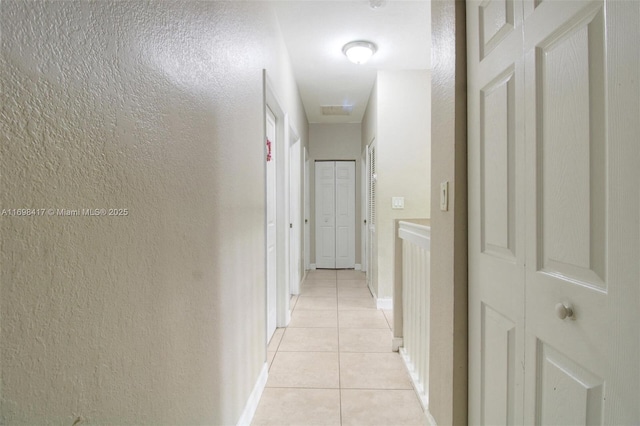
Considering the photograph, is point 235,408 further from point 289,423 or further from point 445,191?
point 445,191

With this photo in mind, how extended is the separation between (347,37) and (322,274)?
3.69m

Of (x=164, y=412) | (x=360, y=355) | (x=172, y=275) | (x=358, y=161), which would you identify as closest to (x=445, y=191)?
(x=172, y=275)

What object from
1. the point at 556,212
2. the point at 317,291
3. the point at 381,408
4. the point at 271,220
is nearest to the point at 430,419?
the point at 381,408

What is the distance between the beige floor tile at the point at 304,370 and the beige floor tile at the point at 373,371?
0.07m

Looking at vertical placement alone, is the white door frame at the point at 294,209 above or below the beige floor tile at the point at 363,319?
above

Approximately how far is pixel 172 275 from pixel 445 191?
1052 millimetres

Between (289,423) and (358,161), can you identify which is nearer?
(289,423)

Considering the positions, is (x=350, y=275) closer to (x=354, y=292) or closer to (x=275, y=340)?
(x=354, y=292)

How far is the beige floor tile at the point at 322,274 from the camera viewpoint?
504cm

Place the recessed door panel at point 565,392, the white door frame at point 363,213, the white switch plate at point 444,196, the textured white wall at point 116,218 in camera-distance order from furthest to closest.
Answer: the white door frame at point 363,213, the white switch plate at point 444,196, the recessed door panel at point 565,392, the textured white wall at point 116,218

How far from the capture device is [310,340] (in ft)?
8.59

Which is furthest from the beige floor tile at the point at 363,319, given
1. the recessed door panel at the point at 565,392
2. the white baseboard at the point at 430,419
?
the recessed door panel at the point at 565,392

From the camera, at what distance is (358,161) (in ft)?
18.7

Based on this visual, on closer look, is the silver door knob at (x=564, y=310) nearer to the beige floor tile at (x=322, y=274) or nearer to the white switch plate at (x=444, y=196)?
the white switch plate at (x=444, y=196)
